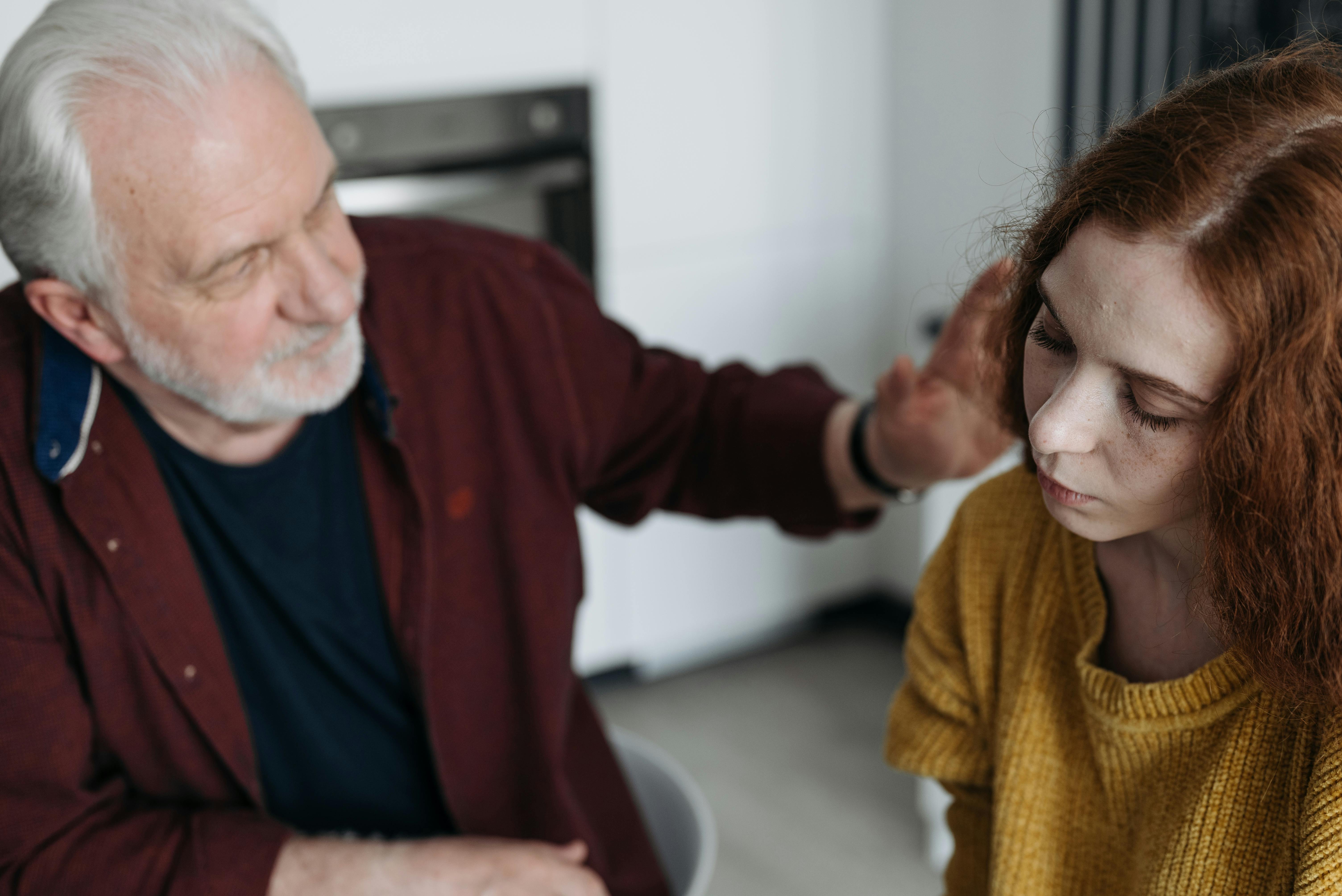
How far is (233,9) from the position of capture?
3.45 feet

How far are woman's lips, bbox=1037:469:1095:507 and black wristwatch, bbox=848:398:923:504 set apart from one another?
498mm

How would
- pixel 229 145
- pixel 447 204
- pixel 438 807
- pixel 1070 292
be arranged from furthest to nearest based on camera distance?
pixel 447 204 → pixel 438 807 → pixel 229 145 → pixel 1070 292

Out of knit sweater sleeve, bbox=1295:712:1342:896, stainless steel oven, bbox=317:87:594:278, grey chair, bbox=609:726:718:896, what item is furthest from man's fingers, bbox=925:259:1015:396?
stainless steel oven, bbox=317:87:594:278

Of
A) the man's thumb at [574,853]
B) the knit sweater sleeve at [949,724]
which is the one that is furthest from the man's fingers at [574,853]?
the knit sweater sleeve at [949,724]

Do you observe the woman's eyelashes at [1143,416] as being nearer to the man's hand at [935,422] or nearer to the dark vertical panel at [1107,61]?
the man's hand at [935,422]

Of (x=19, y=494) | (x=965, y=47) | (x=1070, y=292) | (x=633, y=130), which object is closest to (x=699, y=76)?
(x=633, y=130)

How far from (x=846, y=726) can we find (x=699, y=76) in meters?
1.35

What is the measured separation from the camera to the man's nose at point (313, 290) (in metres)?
1.05

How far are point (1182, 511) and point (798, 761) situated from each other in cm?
181

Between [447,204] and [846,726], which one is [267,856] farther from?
[846,726]

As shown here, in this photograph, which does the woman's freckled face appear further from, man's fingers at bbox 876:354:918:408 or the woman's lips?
man's fingers at bbox 876:354:918:408

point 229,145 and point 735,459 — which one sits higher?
point 229,145

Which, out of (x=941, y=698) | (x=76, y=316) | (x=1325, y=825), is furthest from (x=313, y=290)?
(x=1325, y=825)

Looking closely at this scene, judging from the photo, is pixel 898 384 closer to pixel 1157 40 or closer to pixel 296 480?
pixel 296 480
